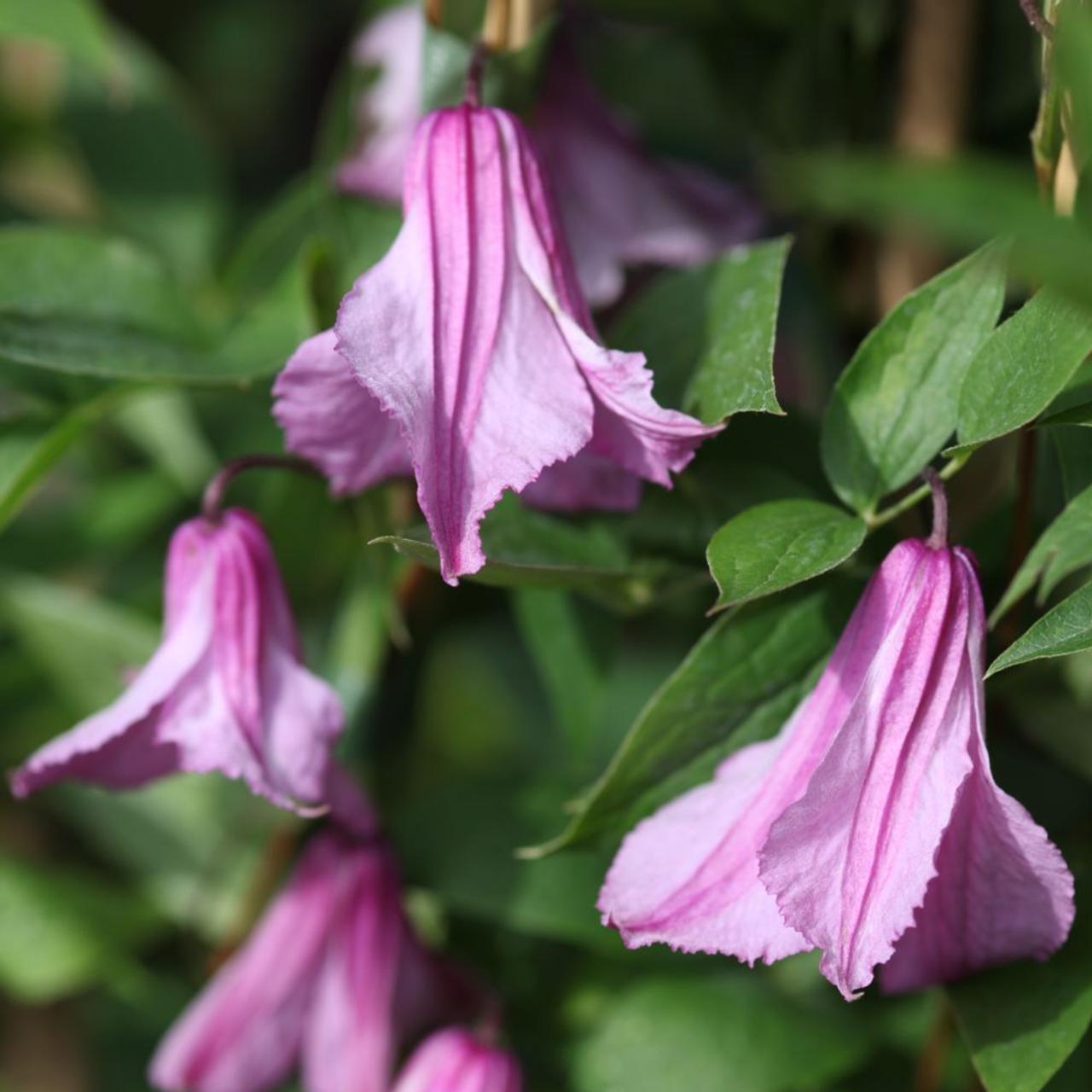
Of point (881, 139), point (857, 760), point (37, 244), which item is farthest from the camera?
point (881, 139)

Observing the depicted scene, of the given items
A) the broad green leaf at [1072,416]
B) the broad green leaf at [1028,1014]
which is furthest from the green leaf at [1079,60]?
the broad green leaf at [1028,1014]

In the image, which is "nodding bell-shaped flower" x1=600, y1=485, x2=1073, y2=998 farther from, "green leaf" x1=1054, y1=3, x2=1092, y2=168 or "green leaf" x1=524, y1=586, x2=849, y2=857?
"green leaf" x1=1054, y1=3, x2=1092, y2=168

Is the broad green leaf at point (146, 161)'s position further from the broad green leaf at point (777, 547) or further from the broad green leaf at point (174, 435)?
the broad green leaf at point (777, 547)

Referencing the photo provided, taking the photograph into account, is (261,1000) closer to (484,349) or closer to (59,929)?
(59,929)

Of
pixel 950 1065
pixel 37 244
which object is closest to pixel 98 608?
pixel 37 244

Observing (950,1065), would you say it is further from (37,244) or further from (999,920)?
(37,244)

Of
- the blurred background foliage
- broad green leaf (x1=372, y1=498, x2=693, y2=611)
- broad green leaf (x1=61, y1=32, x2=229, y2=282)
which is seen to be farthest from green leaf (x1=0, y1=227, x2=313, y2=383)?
broad green leaf (x1=61, y1=32, x2=229, y2=282)

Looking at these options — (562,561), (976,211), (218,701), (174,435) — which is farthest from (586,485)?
(174,435)
